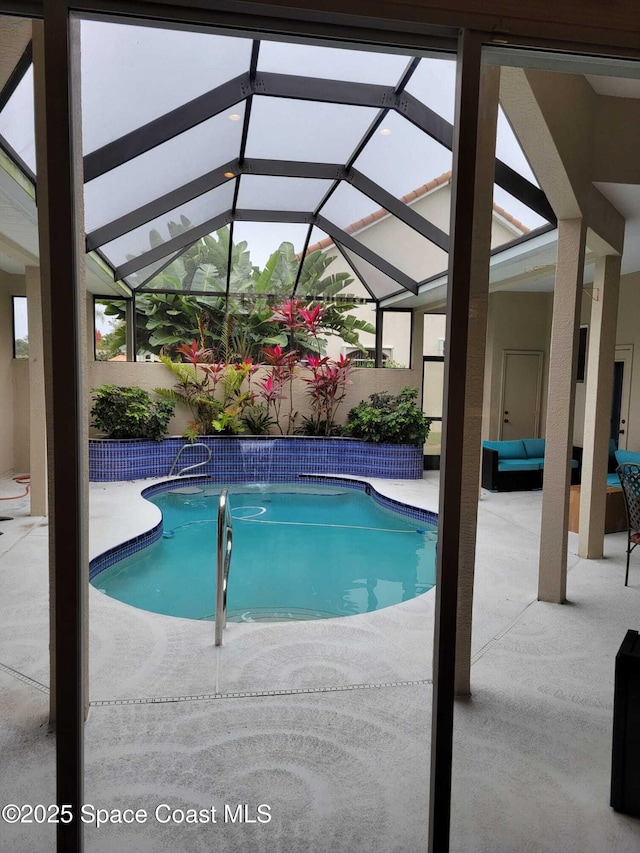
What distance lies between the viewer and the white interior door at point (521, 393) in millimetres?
9781

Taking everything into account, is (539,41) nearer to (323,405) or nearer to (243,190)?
(243,190)

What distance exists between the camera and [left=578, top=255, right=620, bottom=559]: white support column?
487 centimetres

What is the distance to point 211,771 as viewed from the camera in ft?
7.13

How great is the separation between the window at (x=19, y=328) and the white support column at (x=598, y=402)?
25.9ft

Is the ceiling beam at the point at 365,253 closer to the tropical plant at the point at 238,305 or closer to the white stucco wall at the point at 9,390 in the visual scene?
the tropical plant at the point at 238,305

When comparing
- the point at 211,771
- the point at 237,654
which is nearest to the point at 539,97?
the point at 237,654

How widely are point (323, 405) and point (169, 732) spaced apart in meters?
8.01

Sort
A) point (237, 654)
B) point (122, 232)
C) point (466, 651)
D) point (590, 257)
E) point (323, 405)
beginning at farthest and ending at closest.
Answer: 1. point (323, 405)
2. point (122, 232)
3. point (590, 257)
4. point (237, 654)
5. point (466, 651)

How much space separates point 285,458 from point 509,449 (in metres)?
3.59

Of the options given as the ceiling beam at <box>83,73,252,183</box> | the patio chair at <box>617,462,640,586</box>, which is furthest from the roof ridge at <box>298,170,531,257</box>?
the patio chair at <box>617,462,640,586</box>

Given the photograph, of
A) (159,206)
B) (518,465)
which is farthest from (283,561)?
(159,206)

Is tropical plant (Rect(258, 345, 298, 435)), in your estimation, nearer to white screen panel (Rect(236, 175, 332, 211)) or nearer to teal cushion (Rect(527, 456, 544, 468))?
white screen panel (Rect(236, 175, 332, 211))

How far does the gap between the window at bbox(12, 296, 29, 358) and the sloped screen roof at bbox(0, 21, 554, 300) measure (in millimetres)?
1639

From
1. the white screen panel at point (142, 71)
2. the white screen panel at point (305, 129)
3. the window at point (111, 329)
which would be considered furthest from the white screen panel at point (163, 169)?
the window at point (111, 329)
